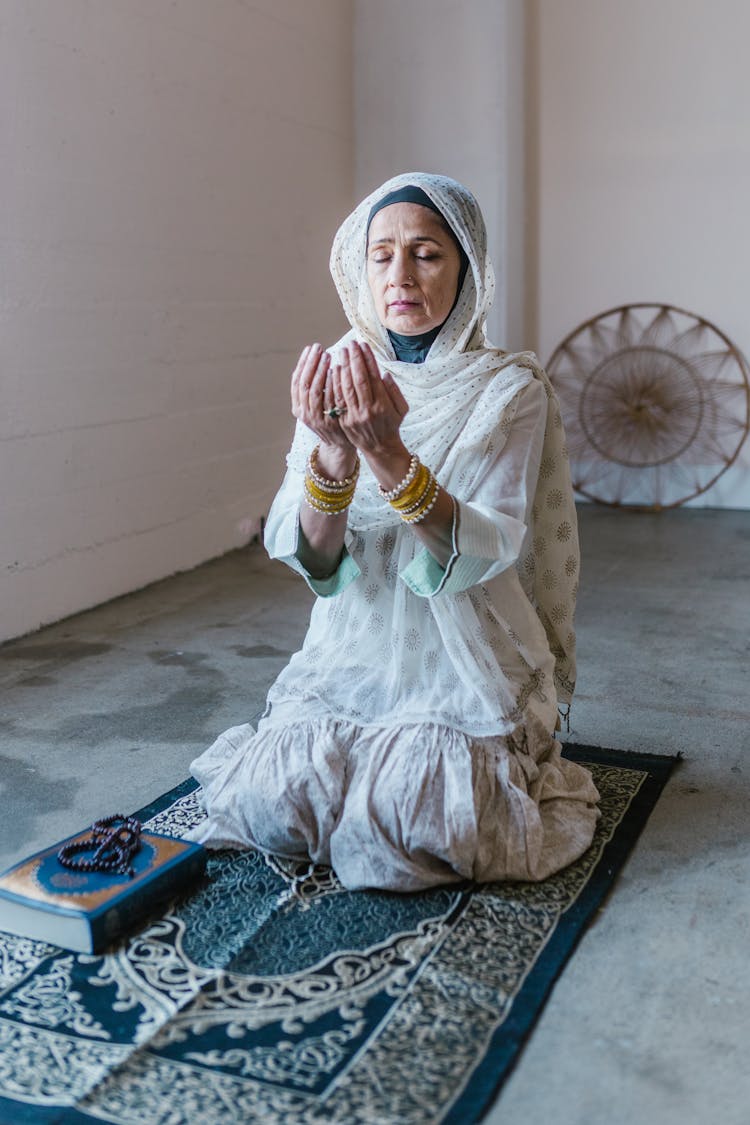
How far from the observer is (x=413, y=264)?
7.11 ft

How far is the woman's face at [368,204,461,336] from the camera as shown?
215 cm

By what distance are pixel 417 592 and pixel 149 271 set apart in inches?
114

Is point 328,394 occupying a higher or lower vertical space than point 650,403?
higher

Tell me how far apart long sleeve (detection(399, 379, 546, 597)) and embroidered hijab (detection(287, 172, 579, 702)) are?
0.09ft

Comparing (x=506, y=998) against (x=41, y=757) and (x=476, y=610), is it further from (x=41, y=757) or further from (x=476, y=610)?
(x=41, y=757)

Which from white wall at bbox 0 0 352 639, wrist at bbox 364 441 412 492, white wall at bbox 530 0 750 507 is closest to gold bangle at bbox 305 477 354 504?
wrist at bbox 364 441 412 492

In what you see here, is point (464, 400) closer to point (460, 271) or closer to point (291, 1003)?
point (460, 271)

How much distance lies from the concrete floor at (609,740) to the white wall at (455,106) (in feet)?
5.38

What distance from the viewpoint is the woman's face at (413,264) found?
215 cm

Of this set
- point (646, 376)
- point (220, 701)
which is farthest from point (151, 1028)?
point (646, 376)

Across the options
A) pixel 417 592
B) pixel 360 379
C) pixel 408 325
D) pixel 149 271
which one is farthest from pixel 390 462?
pixel 149 271

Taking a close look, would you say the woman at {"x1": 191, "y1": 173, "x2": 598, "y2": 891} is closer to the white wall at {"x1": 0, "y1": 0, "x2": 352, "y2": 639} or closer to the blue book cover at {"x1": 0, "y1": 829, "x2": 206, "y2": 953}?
the blue book cover at {"x1": 0, "y1": 829, "x2": 206, "y2": 953}

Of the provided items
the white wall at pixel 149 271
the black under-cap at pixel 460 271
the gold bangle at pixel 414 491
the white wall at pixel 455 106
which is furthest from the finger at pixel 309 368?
the white wall at pixel 455 106

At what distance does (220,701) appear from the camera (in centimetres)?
317
